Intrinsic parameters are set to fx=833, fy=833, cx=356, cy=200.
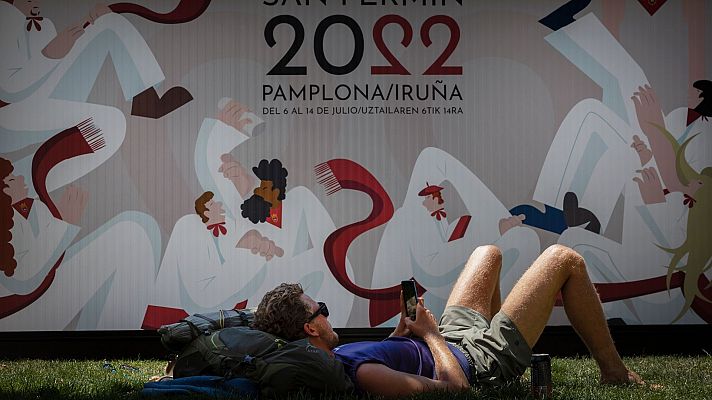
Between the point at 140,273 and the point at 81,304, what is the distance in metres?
0.46

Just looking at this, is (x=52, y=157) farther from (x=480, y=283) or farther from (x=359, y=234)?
(x=480, y=283)

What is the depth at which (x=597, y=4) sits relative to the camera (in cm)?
587

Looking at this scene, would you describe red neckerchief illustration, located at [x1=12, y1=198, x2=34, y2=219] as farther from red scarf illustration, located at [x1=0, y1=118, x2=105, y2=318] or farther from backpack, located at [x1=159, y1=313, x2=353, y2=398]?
backpack, located at [x1=159, y1=313, x2=353, y2=398]

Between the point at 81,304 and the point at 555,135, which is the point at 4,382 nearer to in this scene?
the point at 81,304

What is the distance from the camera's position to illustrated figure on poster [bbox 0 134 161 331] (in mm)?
5727

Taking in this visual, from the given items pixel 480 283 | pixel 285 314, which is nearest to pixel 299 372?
pixel 285 314

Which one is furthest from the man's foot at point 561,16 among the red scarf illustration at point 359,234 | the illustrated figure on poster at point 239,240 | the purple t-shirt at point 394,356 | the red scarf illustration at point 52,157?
the purple t-shirt at point 394,356

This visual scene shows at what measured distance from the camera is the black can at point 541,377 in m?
3.09

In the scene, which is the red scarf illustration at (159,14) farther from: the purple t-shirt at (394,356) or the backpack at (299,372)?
the backpack at (299,372)

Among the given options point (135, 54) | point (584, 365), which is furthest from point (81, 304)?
point (584, 365)

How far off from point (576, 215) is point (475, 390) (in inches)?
119

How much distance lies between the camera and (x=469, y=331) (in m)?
3.43

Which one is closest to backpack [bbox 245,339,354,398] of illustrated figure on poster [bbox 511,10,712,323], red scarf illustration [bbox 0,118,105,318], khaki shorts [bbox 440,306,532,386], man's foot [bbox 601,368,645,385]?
khaki shorts [bbox 440,306,532,386]

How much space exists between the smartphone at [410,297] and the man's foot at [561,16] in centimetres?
329
